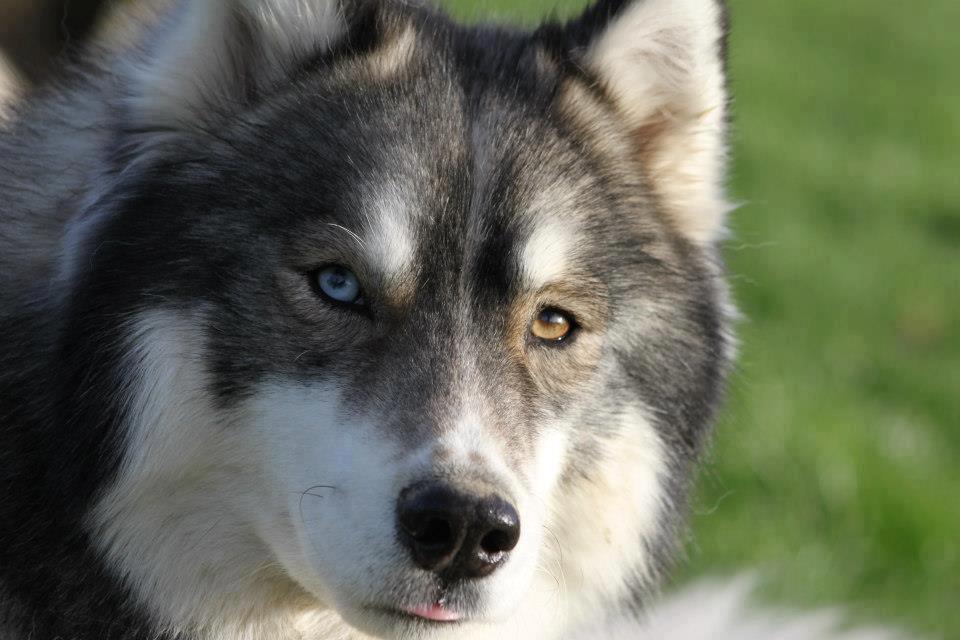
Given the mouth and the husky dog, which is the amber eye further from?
the mouth

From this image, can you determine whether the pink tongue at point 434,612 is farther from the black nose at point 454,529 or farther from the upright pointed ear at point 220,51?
the upright pointed ear at point 220,51

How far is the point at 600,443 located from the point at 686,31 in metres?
1.02

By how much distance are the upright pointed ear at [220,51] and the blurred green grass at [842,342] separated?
1.11m

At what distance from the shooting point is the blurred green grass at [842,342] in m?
4.52

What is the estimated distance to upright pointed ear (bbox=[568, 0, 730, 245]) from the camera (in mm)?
3105

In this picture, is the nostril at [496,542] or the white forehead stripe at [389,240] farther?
the white forehead stripe at [389,240]

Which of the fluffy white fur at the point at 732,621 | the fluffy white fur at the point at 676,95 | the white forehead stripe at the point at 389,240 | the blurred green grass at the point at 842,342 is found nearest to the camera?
the white forehead stripe at the point at 389,240

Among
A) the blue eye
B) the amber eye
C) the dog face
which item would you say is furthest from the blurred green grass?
the blue eye

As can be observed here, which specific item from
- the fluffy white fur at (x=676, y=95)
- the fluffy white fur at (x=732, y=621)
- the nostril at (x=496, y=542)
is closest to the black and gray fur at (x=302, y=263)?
the fluffy white fur at (x=676, y=95)

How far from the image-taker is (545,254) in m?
2.82

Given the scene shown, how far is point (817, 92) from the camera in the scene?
37.6ft

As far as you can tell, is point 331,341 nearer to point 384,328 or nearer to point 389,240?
point 384,328

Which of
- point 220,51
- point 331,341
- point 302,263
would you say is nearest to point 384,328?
point 331,341

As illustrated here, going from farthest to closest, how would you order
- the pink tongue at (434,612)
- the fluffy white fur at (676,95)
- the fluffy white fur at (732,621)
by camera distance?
the fluffy white fur at (732,621), the fluffy white fur at (676,95), the pink tongue at (434,612)
